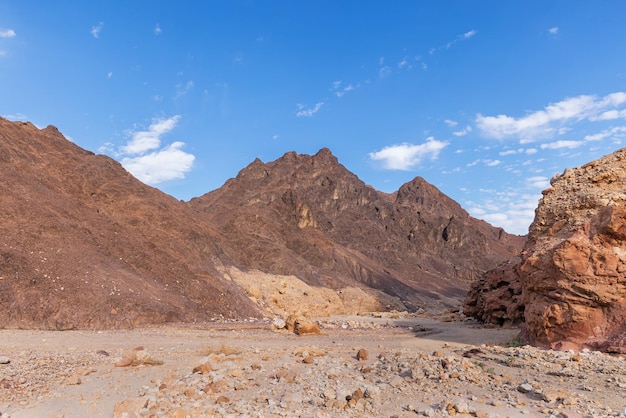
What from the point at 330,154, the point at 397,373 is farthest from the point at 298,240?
the point at 330,154

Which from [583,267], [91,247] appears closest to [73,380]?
[583,267]

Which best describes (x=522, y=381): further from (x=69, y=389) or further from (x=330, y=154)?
(x=330, y=154)

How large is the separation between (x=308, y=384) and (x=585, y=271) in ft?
32.8

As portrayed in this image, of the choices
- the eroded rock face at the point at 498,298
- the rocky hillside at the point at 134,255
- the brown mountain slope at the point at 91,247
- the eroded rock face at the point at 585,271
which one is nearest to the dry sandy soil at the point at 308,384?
the eroded rock face at the point at 585,271

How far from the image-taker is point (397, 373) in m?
9.73

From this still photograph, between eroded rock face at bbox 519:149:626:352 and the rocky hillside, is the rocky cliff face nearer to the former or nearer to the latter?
eroded rock face at bbox 519:149:626:352

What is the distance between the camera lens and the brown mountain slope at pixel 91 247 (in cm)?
2098

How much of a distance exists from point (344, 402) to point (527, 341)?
10.2 meters

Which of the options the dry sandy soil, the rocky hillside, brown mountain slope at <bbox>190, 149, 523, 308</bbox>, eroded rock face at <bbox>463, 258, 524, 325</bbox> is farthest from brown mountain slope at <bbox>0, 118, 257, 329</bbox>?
eroded rock face at <bbox>463, 258, 524, 325</bbox>

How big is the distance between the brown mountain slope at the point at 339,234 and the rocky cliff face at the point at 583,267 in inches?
1240

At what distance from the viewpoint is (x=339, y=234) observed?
92.3 metres

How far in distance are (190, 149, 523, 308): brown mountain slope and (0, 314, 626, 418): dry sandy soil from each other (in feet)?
100

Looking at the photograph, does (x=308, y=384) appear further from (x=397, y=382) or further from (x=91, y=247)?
(x=91, y=247)

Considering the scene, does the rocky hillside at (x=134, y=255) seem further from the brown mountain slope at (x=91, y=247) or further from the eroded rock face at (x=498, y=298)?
the eroded rock face at (x=498, y=298)
